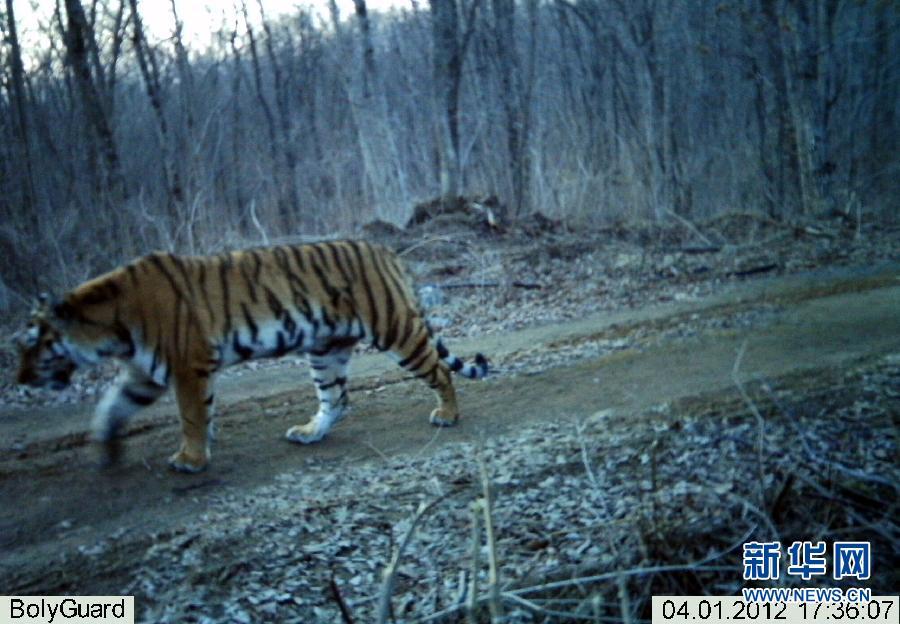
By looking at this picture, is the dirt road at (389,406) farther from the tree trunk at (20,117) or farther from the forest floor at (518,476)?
the tree trunk at (20,117)

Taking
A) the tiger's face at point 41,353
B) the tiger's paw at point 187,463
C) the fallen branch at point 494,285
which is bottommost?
the tiger's paw at point 187,463

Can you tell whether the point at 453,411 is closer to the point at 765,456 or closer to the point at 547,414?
the point at 547,414

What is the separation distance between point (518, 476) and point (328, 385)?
1.65 meters

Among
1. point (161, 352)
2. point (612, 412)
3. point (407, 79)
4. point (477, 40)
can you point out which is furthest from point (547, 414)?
A: point (407, 79)

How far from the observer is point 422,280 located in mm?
10891

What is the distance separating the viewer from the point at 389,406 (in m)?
5.94

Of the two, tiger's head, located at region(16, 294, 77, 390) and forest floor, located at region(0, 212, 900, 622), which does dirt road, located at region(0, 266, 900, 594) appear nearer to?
forest floor, located at region(0, 212, 900, 622)

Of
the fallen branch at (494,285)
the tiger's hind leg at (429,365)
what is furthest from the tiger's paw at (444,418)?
the fallen branch at (494,285)

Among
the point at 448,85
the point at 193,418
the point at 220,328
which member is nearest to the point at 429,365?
the point at 220,328

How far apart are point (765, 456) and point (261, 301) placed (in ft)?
9.60

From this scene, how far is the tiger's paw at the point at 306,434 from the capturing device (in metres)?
5.22

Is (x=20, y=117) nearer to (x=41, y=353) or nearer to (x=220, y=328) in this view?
(x=41, y=353)

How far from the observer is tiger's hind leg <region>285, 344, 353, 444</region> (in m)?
5.30

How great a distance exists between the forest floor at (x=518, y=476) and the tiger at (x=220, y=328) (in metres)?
0.33
